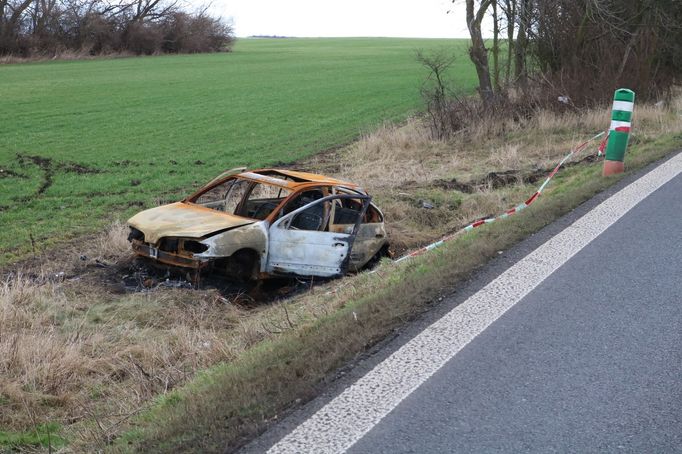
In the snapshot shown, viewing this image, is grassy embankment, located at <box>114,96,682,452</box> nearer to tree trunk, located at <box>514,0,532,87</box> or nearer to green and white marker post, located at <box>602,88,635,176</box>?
green and white marker post, located at <box>602,88,635,176</box>

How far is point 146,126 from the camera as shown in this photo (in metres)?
27.7

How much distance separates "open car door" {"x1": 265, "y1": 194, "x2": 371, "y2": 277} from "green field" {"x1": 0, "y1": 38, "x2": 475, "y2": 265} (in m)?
3.93

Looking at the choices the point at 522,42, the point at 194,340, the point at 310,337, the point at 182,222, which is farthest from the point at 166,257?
the point at 522,42

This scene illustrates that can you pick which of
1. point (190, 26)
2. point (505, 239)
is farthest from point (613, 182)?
point (190, 26)

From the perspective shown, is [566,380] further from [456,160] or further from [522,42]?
[522,42]

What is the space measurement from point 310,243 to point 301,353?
17.2 ft

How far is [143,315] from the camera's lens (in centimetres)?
827

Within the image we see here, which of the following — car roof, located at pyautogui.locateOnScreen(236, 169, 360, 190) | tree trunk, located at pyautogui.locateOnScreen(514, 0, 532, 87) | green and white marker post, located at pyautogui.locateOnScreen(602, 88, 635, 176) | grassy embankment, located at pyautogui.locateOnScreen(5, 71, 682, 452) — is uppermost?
tree trunk, located at pyautogui.locateOnScreen(514, 0, 532, 87)

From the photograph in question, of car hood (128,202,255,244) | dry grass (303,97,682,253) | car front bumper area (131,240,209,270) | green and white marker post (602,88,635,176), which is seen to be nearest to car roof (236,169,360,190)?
car hood (128,202,255,244)

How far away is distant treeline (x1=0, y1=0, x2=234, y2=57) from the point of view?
203 feet

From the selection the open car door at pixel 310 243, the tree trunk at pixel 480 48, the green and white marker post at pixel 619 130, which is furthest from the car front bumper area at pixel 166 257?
the tree trunk at pixel 480 48

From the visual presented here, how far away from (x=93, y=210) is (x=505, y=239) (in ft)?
30.4

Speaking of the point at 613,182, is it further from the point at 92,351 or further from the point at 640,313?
the point at 92,351

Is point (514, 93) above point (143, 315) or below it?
above
